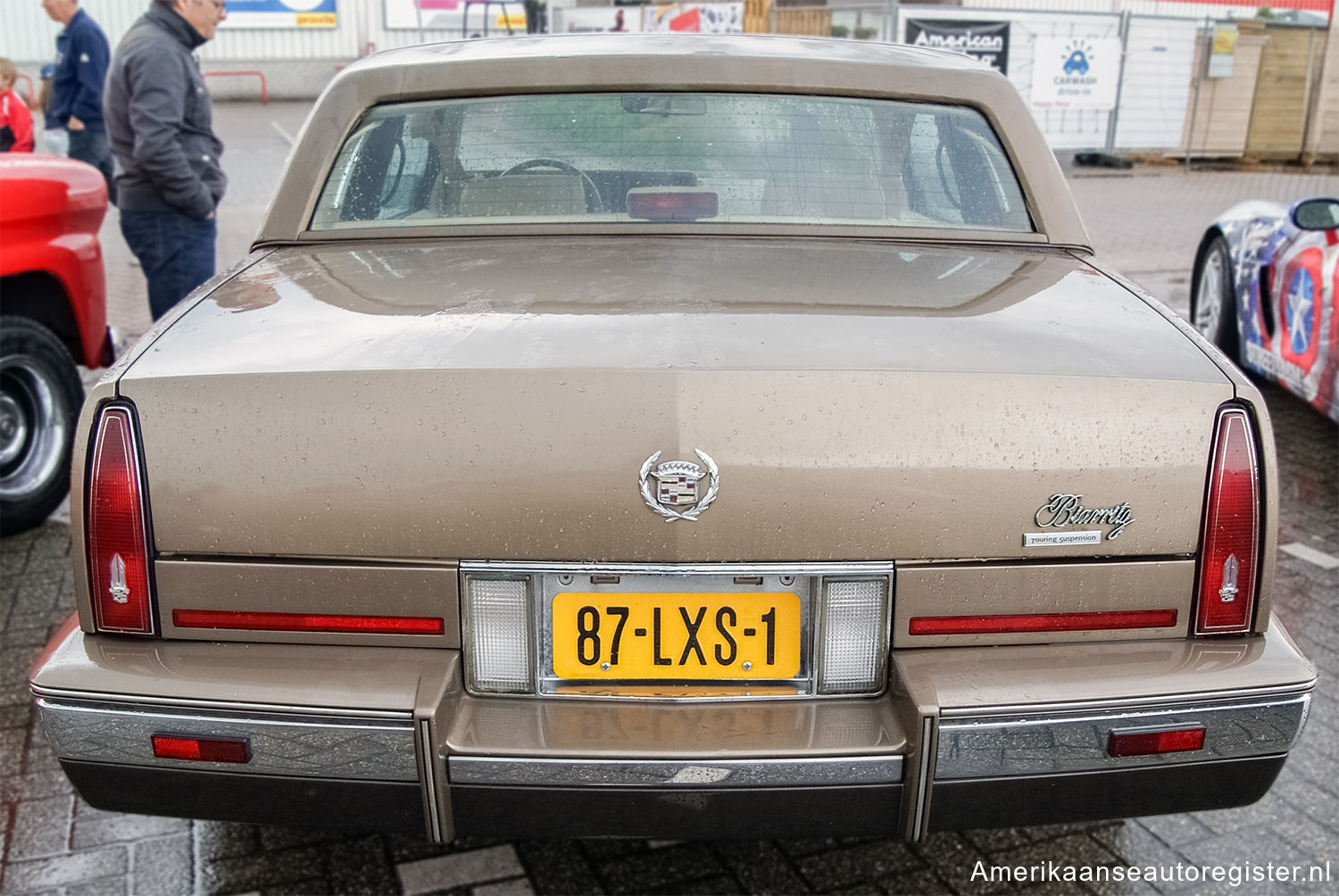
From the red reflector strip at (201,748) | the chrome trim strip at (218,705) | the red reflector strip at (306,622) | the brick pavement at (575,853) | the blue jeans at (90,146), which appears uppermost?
the red reflector strip at (306,622)

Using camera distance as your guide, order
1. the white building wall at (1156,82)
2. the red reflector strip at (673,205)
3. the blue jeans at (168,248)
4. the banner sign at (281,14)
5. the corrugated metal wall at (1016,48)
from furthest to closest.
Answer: the banner sign at (281,14)
the white building wall at (1156,82)
the corrugated metal wall at (1016,48)
the blue jeans at (168,248)
the red reflector strip at (673,205)

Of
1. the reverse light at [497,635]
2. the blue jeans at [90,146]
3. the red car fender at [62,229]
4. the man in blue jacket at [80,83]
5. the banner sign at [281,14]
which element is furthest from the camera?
the banner sign at [281,14]

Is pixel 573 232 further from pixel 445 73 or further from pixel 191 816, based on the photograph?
pixel 191 816

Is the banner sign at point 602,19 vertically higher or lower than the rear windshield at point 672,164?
lower

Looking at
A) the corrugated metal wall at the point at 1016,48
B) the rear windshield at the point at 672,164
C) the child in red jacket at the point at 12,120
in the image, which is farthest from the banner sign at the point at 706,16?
the rear windshield at the point at 672,164

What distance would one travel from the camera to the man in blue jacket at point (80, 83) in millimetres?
8805

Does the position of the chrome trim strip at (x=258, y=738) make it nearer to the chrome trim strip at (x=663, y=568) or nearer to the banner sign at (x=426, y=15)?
the chrome trim strip at (x=663, y=568)

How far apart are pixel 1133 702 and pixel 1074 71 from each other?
16.4m

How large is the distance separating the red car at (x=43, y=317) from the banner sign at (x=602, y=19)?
1542cm

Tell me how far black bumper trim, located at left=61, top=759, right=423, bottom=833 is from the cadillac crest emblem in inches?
23.4

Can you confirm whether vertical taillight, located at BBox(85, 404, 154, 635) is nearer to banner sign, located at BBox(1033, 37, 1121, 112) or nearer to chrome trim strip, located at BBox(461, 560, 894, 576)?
chrome trim strip, located at BBox(461, 560, 894, 576)

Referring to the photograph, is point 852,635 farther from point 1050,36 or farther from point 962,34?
point 1050,36

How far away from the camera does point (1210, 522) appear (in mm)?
2092

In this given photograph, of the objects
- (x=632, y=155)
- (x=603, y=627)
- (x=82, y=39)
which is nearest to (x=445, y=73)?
(x=632, y=155)
